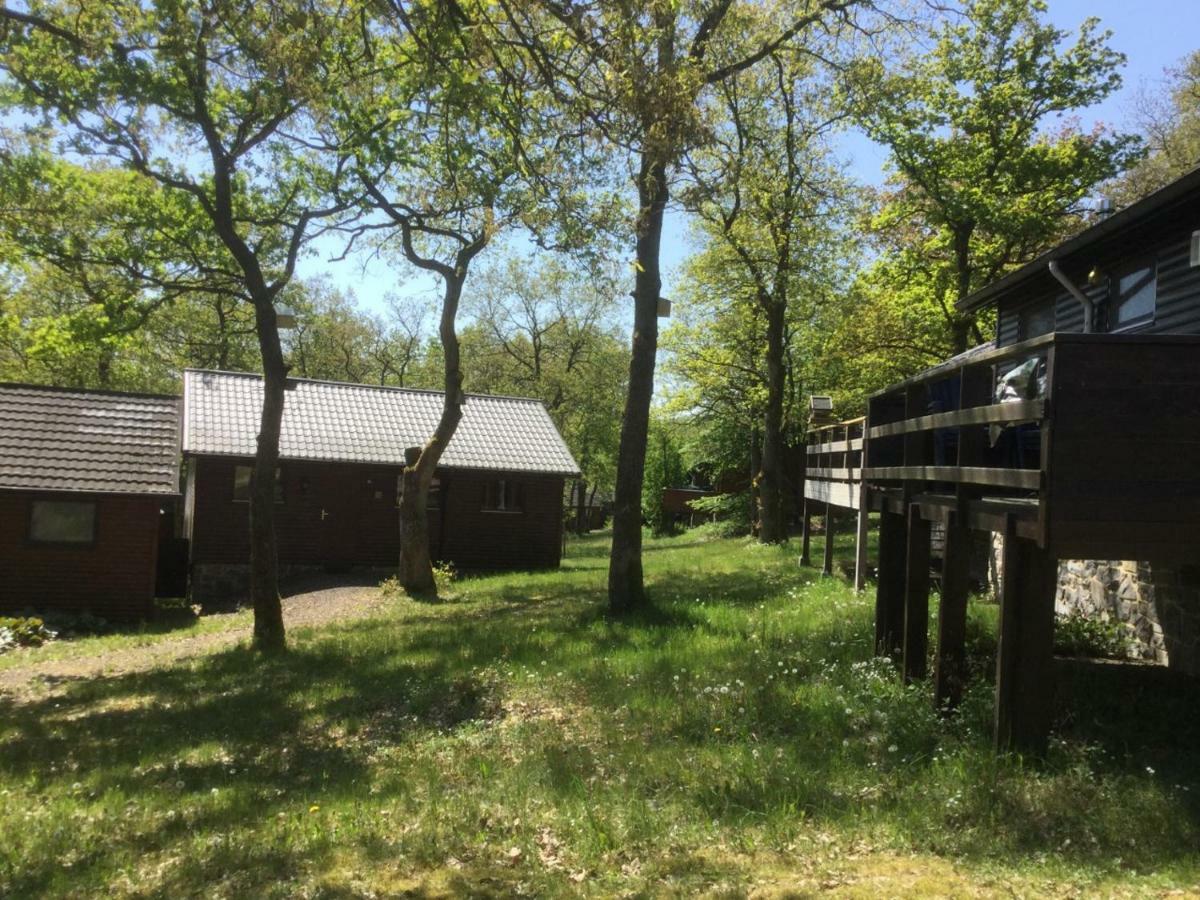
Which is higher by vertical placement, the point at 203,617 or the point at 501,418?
the point at 501,418

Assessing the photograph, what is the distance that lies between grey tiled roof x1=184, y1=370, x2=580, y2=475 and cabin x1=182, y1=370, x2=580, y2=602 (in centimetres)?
4

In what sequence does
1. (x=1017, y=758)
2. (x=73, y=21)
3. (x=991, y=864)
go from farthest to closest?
(x=73, y=21), (x=1017, y=758), (x=991, y=864)

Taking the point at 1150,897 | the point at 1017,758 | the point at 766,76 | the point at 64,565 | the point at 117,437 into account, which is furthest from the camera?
the point at 117,437

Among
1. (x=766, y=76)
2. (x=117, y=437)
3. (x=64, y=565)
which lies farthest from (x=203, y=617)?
(x=766, y=76)

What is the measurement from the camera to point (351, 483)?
25.1 metres

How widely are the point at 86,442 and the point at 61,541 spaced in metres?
2.23

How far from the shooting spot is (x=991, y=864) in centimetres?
483

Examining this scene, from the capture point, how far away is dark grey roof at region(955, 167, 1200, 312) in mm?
8602

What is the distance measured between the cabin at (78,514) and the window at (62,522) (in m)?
Result: 0.02

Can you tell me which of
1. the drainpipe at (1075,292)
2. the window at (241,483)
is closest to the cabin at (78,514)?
the window at (241,483)

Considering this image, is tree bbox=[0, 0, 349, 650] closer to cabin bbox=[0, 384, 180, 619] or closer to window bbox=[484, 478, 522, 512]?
cabin bbox=[0, 384, 180, 619]

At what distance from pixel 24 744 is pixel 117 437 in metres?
12.6

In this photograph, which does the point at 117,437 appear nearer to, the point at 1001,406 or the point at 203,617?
the point at 203,617

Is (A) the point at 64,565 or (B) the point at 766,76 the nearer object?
(B) the point at 766,76
